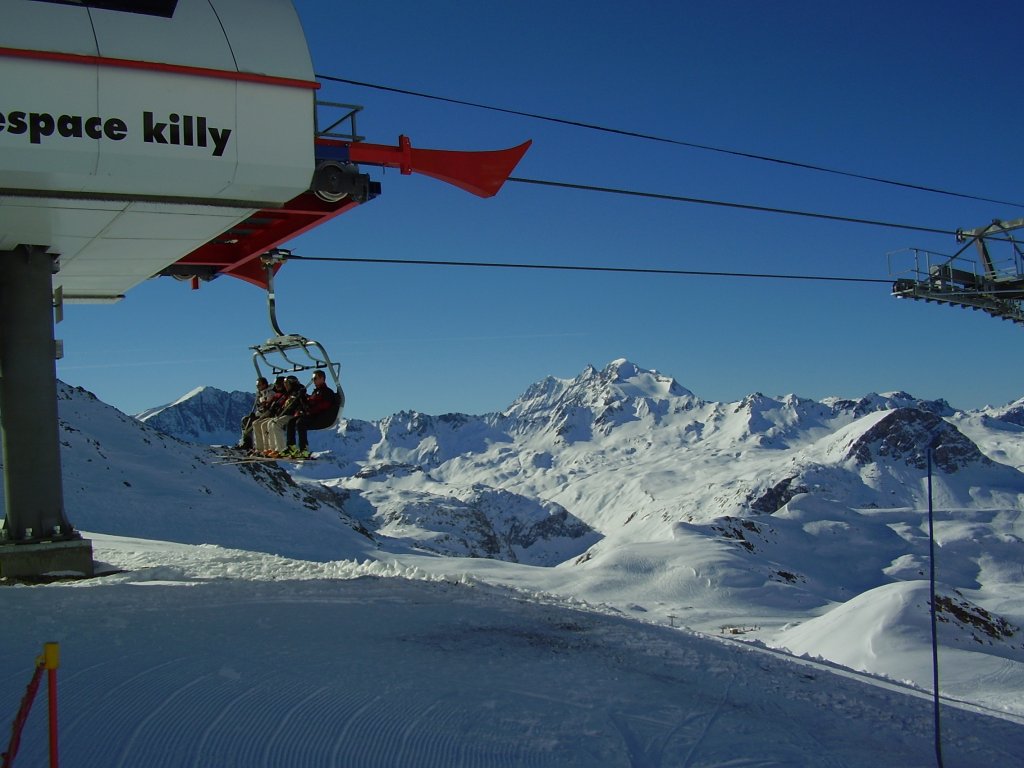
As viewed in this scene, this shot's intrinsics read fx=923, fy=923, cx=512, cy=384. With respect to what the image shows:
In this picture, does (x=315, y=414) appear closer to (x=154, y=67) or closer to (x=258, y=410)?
(x=258, y=410)

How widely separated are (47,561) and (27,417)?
234 centimetres

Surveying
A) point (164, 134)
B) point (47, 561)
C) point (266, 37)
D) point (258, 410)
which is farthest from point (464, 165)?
point (47, 561)

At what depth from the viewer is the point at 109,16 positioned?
405 inches

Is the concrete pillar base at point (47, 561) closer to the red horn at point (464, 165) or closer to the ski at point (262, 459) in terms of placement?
the ski at point (262, 459)

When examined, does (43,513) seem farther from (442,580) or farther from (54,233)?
(442,580)

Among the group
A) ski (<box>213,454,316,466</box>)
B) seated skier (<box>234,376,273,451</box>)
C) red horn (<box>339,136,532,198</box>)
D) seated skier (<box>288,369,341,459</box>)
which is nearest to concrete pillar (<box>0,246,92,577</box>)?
ski (<box>213,454,316,466</box>)

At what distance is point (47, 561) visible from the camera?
14852 millimetres

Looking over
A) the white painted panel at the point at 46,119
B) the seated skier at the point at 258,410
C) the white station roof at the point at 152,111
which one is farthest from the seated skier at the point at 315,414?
the white painted panel at the point at 46,119

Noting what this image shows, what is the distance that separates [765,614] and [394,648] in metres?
36.4

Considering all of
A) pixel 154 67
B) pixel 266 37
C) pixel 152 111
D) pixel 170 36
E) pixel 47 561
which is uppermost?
pixel 266 37

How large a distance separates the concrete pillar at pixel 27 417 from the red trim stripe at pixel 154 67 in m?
5.67

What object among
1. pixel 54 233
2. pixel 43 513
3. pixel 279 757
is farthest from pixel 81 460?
pixel 279 757

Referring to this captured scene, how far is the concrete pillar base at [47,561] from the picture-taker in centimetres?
1456

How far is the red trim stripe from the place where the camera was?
31.9 ft
